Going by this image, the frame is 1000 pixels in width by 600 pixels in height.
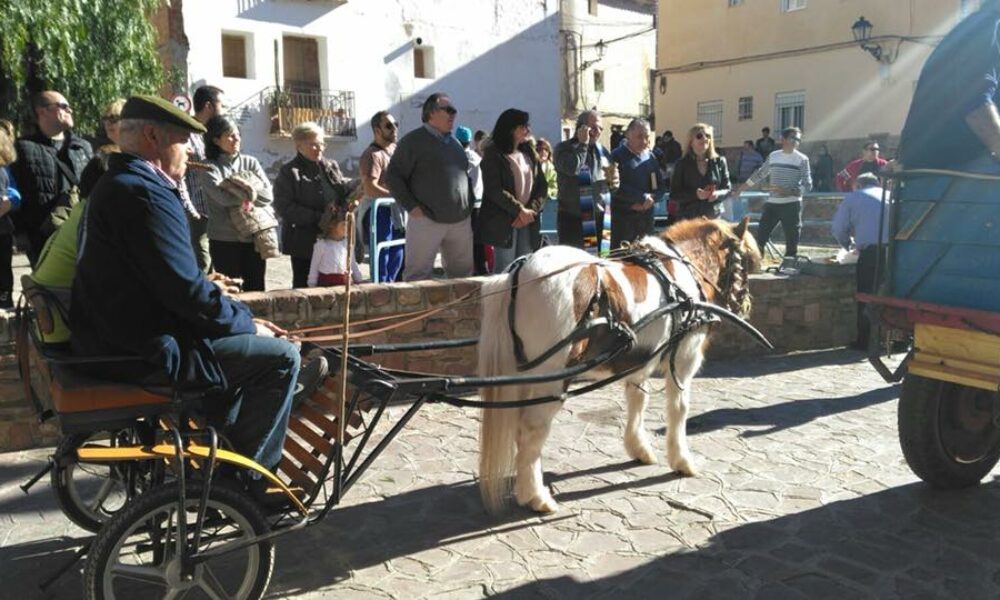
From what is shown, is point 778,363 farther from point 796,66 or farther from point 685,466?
point 796,66

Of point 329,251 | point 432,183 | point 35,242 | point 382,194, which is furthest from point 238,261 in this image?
point 382,194

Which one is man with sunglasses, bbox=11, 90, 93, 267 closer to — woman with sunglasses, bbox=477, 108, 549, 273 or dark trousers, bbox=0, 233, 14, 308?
dark trousers, bbox=0, 233, 14, 308

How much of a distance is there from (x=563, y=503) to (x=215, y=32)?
683 inches

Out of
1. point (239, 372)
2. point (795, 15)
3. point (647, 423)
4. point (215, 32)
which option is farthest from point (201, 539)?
point (795, 15)

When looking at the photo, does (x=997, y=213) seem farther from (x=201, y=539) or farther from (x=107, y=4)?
(x=107, y=4)

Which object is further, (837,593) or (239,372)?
(837,593)

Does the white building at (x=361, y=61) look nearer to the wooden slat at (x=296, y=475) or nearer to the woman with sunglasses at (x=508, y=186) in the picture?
the woman with sunglasses at (x=508, y=186)

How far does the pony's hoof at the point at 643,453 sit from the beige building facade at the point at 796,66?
65.5 ft

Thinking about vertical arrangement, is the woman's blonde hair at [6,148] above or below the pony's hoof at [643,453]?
above

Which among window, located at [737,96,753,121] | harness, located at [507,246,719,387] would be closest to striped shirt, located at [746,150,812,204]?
harness, located at [507,246,719,387]

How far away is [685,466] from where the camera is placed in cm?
522

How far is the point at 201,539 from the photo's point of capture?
335 cm

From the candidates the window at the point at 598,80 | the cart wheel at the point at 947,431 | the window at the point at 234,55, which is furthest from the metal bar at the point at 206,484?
the window at the point at 598,80

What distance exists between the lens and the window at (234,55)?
19891 mm
